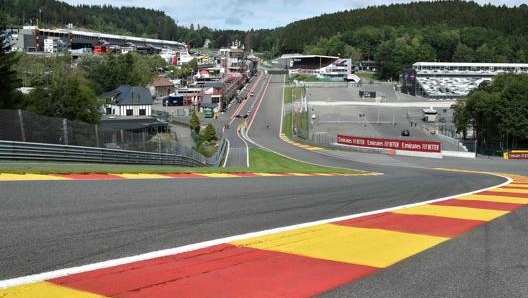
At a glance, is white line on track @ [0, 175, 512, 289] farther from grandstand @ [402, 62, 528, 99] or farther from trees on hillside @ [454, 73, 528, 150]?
grandstand @ [402, 62, 528, 99]

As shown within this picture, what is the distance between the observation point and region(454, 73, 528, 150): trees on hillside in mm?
76625

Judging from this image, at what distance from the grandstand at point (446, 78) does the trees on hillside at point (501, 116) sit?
74352 millimetres

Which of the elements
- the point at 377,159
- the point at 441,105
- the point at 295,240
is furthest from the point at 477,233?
the point at 441,105

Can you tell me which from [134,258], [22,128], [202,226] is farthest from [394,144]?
[134,258]

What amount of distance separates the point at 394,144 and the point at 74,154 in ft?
150

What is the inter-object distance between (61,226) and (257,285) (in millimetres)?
3407

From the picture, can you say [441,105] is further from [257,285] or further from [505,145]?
[257,285]

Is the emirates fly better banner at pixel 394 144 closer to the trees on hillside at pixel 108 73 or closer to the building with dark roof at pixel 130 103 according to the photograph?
the building with dark roof at pixel 130 103

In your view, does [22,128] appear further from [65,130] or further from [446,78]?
[446,78]

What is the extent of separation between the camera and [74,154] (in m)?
21.6

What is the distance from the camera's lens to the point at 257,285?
5.24 metres

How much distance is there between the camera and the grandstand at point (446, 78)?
533ft

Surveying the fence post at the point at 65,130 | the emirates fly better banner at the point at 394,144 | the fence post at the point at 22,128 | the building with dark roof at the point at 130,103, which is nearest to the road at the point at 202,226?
the fence post at the point at 22,128

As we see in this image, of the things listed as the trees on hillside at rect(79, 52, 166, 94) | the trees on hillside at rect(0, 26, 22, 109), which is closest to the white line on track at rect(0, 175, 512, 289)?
the trees on hillside at rect(0, 26, 22, 109)
